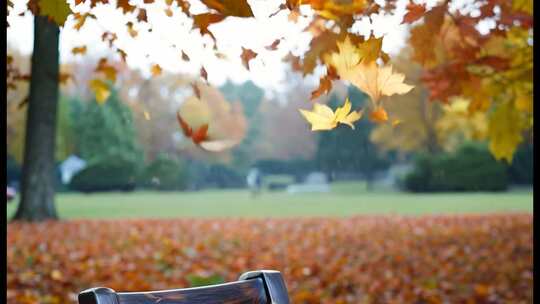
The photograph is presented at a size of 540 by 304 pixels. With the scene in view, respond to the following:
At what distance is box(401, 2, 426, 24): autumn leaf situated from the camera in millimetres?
2156

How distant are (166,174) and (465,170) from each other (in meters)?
13.1

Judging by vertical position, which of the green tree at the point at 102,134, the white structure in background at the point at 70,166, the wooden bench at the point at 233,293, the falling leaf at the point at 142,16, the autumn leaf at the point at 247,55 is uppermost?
the green tree at the point at 102,134

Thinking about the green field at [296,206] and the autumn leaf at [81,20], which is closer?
the autumn leaf at [81,20]

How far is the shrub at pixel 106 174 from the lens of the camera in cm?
3188

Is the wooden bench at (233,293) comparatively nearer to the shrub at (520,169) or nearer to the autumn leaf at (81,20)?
the autumn leaf at (81,20)

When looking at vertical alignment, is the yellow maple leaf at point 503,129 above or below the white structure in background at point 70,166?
below

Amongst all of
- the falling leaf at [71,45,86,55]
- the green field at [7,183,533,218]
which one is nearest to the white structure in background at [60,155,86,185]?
the green field at [7,183,533,218]

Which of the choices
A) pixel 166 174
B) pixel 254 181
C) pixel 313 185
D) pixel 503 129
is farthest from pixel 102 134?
pixel 503 129

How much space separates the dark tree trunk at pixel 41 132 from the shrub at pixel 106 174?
21929mm

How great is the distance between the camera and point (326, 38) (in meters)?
2.27

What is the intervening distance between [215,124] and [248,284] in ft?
123

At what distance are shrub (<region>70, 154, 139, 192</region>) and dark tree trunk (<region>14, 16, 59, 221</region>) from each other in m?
21.9

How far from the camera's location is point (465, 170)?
28.9 meters

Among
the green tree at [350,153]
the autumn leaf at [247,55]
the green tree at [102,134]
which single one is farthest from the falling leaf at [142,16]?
the green tree at [350,153]
